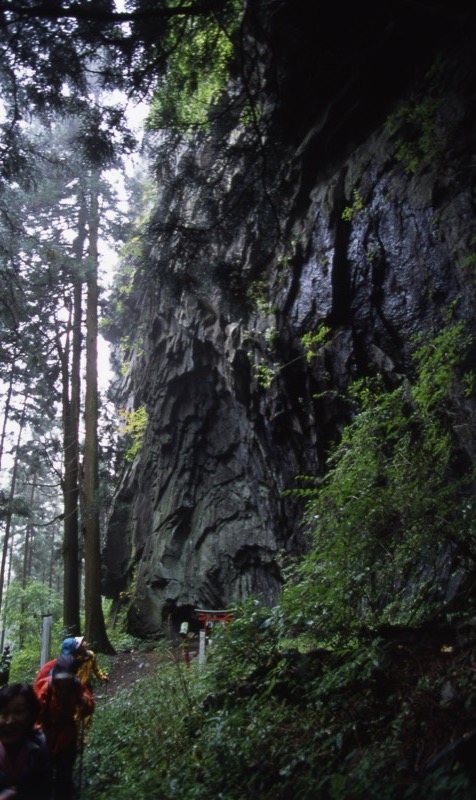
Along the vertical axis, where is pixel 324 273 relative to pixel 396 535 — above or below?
above

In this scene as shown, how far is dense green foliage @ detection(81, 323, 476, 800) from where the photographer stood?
3.37 m

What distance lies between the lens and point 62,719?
14.1ft

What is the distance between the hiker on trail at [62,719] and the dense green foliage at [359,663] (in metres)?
0.35

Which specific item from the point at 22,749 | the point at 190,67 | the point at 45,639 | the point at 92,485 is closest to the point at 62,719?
the point at 22,749

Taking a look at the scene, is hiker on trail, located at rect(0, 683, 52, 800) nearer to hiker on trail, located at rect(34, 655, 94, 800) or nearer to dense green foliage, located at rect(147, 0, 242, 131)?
hiker on trail, located at rect(34, 655, 94, 800)

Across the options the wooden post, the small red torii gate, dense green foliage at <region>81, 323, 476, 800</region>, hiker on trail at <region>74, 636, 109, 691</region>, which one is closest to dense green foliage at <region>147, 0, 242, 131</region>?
dense green foliage at <region>81, 323, 476, 800</region>

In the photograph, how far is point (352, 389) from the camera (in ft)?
24.1

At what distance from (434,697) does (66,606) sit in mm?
11226

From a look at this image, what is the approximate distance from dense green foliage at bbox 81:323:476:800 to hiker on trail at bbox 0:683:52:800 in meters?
1.35

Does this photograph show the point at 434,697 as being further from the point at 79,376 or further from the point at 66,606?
the point at 79,376

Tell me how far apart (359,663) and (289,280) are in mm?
6484

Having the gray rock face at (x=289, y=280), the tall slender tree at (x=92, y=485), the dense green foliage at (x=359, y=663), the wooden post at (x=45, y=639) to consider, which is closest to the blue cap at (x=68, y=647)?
the dense green foliage at (x=359, y=663)

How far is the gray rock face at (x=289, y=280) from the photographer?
20.6 feet

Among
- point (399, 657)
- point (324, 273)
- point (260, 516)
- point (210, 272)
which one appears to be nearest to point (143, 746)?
point (399, 657)
